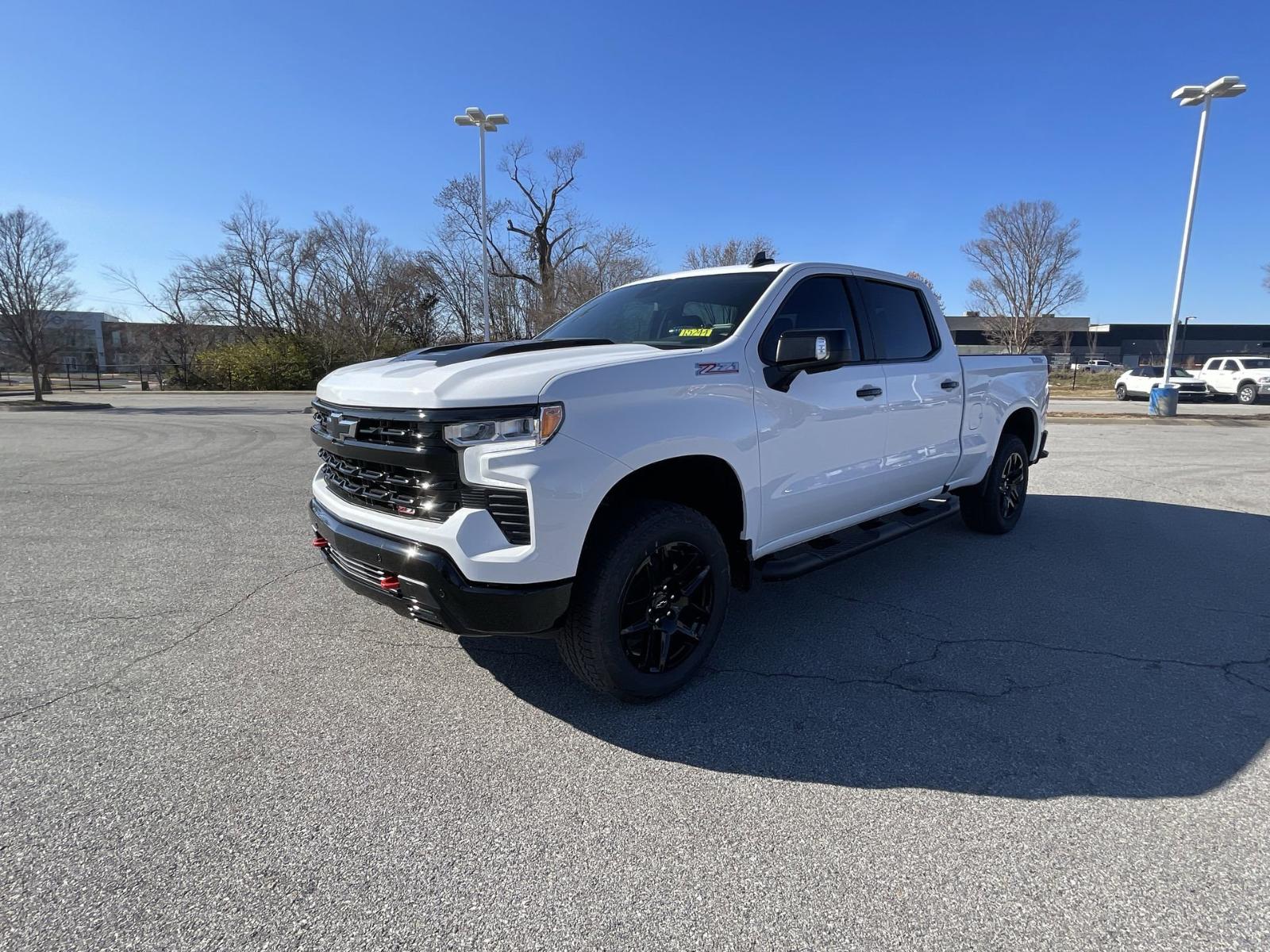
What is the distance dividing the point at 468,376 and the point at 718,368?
43.3 inches

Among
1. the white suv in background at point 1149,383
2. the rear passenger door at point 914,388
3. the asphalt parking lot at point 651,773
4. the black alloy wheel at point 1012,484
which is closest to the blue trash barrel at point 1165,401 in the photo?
the white suv in background at point 1149,383

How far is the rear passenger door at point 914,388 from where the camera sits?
420 cm

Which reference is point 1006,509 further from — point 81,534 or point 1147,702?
point 81,534

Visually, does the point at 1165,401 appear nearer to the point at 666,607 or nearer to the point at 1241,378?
the point at 1241,378

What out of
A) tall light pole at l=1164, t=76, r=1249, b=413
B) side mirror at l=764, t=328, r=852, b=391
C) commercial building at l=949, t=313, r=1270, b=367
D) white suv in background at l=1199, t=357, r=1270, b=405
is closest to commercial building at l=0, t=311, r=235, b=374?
side mirror at l=764, t=328, r=852, b=391

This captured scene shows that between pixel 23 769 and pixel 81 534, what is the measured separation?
13.3 ft

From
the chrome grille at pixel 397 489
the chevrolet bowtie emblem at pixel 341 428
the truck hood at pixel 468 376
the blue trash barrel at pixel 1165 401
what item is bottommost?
the blue trash barrel at pixel 1165 401

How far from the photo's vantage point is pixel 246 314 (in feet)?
148

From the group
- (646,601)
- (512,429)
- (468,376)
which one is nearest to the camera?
(512,429)

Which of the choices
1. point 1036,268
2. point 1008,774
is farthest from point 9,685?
point 1036,268

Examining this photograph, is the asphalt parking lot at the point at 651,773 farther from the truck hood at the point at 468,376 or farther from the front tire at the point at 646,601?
the truck hood at the point at 468,376

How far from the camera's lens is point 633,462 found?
2.67 metres

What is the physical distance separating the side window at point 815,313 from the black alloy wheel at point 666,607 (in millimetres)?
1089

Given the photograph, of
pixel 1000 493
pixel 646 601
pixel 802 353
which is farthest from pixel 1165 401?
pixel 646 601
